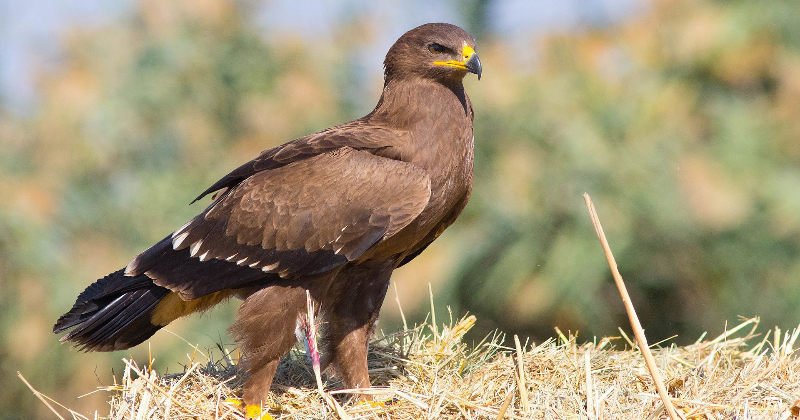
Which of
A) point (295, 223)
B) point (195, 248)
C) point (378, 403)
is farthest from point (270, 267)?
point (378, 403)

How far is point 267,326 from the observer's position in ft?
12.7

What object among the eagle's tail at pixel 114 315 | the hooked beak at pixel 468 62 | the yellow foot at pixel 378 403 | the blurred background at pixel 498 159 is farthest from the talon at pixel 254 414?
the blurred background at pixel 498 159

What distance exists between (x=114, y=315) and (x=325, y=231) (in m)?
1.10

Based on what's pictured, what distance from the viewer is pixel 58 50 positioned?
11.9 meters

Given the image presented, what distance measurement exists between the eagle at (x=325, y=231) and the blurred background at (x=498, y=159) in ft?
13.6

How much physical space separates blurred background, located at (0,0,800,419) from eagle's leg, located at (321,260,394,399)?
Result: 399cm

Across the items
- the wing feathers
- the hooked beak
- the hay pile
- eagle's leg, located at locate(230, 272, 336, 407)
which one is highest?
the hooked beak

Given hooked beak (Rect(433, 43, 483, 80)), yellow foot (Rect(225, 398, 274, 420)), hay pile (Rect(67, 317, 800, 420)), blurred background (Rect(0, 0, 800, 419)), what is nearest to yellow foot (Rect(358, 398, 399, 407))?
hay pile (Rect(67, 317, 800, 420))

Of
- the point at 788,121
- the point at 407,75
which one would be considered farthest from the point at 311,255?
the point at 788,121

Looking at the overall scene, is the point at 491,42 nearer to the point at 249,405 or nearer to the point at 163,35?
the point at 163,35

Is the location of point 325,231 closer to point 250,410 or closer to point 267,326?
point 267,326

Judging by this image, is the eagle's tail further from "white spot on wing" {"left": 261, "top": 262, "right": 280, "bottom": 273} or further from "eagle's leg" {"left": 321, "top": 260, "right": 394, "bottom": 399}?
"eagle's leg" {"left": 321, "top": 260, "right": 394, "bottom": 399}

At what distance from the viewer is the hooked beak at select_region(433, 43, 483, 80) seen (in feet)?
13.3

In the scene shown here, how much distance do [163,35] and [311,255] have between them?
8.63 m
